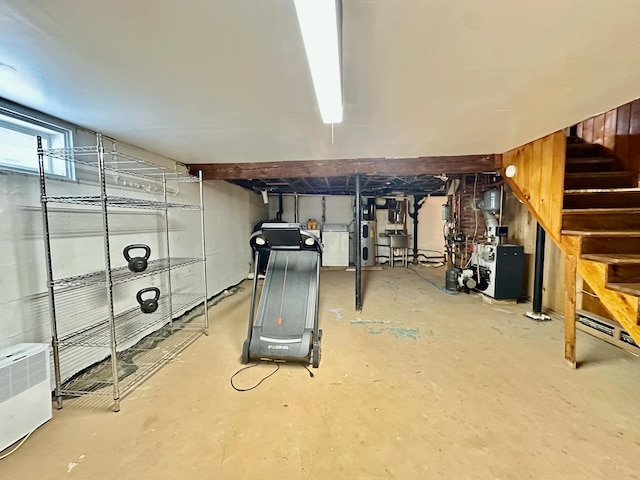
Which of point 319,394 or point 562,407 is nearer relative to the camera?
point 562,407

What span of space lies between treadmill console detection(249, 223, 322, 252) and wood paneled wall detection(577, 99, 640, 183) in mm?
3360

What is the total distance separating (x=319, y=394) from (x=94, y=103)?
2430 mm

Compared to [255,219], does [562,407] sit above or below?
below

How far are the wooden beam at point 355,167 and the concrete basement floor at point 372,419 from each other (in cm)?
201

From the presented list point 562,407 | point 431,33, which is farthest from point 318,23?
point 562,407

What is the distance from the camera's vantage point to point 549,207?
8.20 ft

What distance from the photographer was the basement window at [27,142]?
1.75 m

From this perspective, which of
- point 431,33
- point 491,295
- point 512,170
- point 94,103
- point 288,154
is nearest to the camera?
point 431,33

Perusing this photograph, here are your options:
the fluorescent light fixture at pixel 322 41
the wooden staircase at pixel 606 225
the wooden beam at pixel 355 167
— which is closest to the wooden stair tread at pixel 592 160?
the wooden staircase at pixel 606 225

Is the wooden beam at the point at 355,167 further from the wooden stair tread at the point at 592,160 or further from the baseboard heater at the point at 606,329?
the baseboard heater at the point at 606,329

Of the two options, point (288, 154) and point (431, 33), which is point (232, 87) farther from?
point (288, 154)

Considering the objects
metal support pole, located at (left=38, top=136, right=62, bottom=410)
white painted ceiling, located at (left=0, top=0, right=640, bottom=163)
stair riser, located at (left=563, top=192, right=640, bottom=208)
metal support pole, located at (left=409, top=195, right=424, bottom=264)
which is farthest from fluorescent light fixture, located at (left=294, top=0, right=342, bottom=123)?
metal support pole, located at (left=409, top=195, right=424, bottom=264)

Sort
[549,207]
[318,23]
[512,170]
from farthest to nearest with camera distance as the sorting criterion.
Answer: [512,170], [549,207], [318,23]

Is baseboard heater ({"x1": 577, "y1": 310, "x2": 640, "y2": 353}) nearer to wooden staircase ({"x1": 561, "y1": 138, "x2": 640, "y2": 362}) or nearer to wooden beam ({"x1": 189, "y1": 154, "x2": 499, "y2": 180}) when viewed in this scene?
wooden staircase ({"x1": 561, "y1": 138, "x2": 640, "y2": 362})
